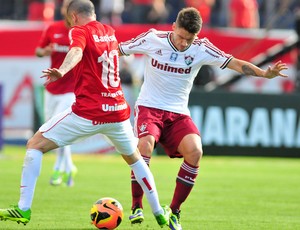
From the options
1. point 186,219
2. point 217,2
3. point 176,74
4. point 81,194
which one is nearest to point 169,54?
point 176,74

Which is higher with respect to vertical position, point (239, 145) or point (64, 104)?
point (64, 104)

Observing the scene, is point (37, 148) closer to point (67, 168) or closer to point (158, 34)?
point (158, 34)

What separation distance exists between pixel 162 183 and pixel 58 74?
277 inches

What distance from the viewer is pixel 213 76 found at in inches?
→ 984

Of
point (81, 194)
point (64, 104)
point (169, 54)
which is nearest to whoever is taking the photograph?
point (169, 54)

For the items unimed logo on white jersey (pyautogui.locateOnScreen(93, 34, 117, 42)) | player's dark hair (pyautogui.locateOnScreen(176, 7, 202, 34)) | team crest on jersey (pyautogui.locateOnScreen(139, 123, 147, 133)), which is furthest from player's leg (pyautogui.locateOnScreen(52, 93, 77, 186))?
unimed logo on white jersey (pyautogui.locateOnScreen(93, 34, 117, 42))

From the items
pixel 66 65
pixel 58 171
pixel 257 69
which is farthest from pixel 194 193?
pixel 66 65

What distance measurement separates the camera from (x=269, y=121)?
21.5 meters

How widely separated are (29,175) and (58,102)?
5.20 m

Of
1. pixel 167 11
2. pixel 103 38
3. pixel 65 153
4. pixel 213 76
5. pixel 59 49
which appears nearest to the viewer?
pixel 103 38

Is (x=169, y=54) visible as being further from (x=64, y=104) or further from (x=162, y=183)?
(x=162, y=183)

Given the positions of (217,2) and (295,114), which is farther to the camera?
(217,2)

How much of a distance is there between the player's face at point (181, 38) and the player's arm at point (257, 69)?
1.87ft

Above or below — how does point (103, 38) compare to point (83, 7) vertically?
below
